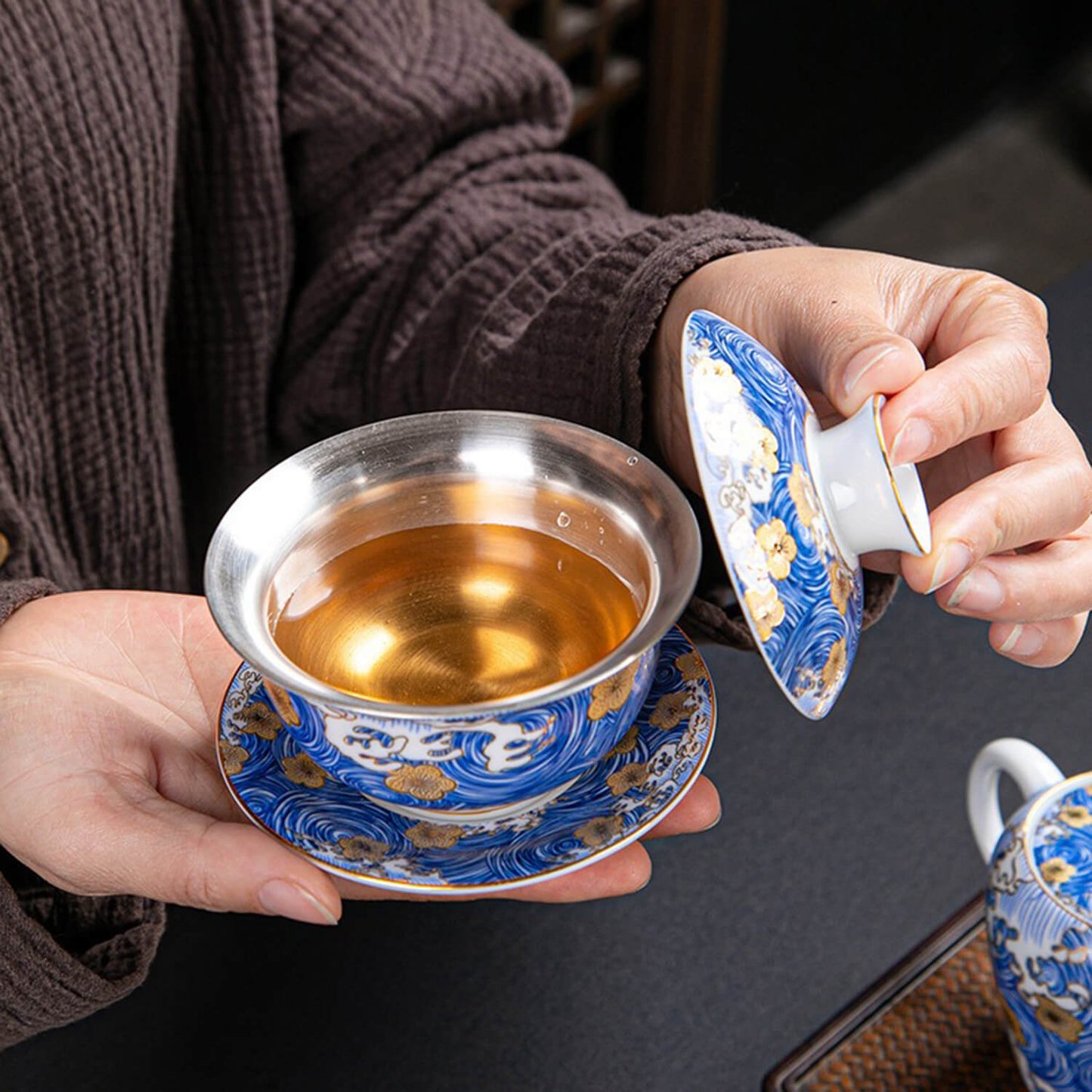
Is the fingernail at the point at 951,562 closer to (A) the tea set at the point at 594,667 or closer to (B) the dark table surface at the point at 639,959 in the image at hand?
(A) the tea set at the point at 594,667

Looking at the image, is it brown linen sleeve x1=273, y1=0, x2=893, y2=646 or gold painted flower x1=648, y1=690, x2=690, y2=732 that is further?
brown linen sleeve x1=273, y1=0, x2=893, y2=646

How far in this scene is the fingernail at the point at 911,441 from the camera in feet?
1.71

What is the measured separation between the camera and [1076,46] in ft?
8.27

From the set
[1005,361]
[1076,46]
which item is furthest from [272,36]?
[1076,46]

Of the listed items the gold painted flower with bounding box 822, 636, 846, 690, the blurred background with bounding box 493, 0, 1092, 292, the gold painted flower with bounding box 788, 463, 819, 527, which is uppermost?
the gold painted flower with bounding box 788, 463, 819, 527

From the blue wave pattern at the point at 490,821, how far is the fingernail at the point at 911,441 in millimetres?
117

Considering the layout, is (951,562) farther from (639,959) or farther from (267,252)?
(267,252)

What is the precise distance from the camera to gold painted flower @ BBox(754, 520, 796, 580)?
1.53 feet

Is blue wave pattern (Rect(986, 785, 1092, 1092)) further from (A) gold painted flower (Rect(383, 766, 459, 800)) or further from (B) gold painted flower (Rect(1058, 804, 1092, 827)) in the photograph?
(A) gold painted flower (Rect(383, 766, 459, 800))

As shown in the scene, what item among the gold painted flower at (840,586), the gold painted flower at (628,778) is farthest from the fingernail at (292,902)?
the gold painted flower at (840,586)

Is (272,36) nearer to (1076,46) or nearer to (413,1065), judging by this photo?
(413,1065)

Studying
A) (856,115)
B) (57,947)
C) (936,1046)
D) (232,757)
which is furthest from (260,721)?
(856,115)

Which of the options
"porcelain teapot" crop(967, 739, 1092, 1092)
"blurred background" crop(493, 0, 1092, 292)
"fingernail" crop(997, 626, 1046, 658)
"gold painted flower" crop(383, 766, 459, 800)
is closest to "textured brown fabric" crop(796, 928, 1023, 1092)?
"porcelain teapot" crop(967, 739, 1092, 1092)

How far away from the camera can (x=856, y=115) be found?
214 centimetres
